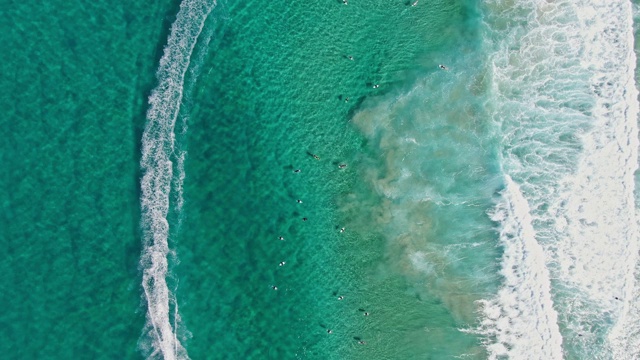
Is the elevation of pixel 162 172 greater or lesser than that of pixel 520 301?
greater

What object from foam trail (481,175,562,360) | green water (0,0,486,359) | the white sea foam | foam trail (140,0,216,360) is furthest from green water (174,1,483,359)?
the white sea foam

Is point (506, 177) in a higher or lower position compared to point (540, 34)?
lower

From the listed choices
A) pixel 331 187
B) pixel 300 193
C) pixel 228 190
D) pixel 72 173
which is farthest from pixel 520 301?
pixel 72 173

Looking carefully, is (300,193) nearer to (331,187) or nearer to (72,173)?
(331,187)

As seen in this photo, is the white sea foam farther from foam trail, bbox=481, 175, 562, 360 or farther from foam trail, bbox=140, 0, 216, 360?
foam trail, bbox=140, 0, 216, 360

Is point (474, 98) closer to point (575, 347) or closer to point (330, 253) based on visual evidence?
point (330, 253)

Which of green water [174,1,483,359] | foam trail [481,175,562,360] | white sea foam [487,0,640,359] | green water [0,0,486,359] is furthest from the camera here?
green water [174,1,483,359]

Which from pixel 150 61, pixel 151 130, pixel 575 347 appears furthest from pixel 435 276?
pixel 150 61
